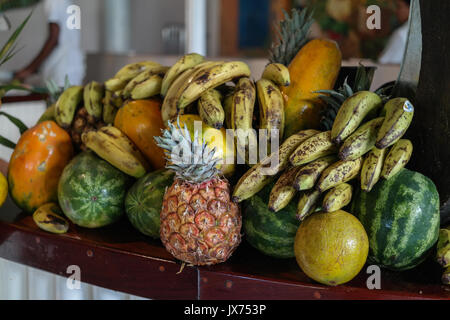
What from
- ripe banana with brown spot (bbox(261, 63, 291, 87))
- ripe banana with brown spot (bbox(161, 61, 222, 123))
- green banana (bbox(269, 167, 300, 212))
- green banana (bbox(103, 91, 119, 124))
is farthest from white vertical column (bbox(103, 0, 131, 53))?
green banana (bbox(269, 167, 300, 212))

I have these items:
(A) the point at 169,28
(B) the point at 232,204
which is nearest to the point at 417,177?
(B) the point at 232,204

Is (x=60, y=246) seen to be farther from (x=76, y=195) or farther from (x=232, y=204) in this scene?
(x=232, y=204)

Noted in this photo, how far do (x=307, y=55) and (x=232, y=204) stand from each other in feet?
1.88

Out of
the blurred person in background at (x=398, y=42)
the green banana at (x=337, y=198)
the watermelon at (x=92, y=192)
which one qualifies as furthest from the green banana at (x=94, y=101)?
the blurred person in background at (x=398, y=42)

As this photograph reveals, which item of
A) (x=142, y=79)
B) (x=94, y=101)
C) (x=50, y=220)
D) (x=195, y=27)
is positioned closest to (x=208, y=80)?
(x=142, y=79)

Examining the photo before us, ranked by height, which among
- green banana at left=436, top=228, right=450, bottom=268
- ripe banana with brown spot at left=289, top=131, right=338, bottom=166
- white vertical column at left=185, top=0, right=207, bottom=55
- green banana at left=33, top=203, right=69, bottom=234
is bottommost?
green banana at left=33, top=203, right=69, bottom=234

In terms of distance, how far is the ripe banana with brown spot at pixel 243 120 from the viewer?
1.32m

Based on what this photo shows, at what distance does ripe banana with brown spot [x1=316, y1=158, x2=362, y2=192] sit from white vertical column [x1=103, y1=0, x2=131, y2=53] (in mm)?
5370

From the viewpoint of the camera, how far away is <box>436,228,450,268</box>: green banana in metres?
1.14

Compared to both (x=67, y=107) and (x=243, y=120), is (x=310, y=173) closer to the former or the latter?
(x=243, y=120)

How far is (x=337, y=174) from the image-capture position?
1.14 m

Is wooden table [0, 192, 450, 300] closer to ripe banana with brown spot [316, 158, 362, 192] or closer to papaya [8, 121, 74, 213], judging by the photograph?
papaya [8, 121, 74, 213]

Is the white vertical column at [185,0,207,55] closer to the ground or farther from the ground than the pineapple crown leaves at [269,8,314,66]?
farther from the ground

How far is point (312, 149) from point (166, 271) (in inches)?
19.1
